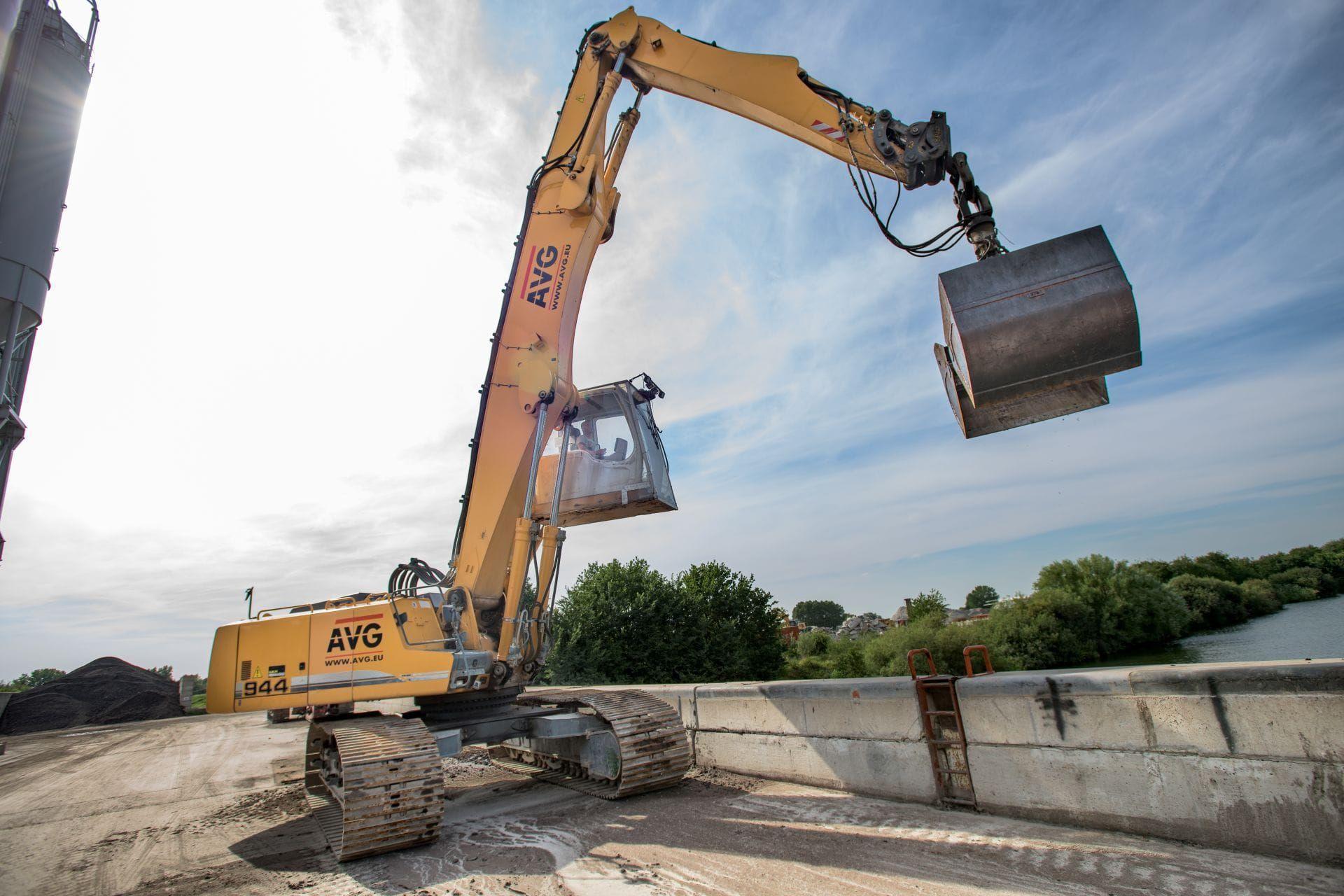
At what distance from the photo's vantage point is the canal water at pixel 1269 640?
26.2m

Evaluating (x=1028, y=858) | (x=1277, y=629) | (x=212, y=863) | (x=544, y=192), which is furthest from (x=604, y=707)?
(x=1277, y=629)

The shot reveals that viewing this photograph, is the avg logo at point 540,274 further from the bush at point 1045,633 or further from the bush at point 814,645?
the bush at point 814,645

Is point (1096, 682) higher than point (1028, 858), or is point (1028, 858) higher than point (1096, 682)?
point (1096, 682)

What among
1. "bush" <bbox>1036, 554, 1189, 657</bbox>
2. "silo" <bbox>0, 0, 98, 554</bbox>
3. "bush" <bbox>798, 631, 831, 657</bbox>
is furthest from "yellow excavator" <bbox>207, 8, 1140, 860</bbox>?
"bush" <bbox>798, 631, 831, 657</bbox>

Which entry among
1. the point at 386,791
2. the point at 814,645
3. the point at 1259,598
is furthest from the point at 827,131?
the point at 1259,598

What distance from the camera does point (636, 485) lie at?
657 centimetres

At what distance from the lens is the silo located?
3.88 m

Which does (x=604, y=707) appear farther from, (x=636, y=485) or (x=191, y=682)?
(x=191, y=682)

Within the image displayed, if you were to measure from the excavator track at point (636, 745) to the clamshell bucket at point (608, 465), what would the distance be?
1802 mm

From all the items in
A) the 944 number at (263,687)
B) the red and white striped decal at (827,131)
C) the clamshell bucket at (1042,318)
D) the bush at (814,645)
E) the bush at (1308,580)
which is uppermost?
the red and white striped decal at (827,131)

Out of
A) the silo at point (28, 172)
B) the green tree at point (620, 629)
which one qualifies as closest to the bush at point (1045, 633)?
the green tree at point (620, 629)

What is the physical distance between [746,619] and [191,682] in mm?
18241

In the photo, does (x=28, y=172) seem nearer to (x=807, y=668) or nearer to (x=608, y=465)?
(x=608, y=465)

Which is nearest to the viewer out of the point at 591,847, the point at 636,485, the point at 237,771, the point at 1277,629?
the point at 591,847
